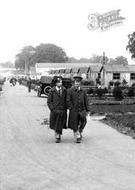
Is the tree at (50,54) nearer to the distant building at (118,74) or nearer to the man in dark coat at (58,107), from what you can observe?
the distant building at (118,74)

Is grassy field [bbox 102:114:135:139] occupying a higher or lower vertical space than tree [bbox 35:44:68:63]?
lower

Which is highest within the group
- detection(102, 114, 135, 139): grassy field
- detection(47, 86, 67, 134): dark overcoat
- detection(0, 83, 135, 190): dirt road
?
detection(47, 86, 67, 134): dark overcoat

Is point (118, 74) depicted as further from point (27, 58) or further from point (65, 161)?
point (27, 58)

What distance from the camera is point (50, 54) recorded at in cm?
16800

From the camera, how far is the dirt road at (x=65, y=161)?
7.05 m

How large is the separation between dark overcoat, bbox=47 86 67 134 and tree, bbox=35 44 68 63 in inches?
6030

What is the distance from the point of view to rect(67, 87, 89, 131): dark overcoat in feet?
39.2

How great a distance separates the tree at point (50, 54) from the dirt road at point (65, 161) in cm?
15216

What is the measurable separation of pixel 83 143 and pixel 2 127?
4209 millimetres

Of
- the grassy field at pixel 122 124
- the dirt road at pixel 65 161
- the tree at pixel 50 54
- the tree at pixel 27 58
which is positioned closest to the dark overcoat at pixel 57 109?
the dirt road at pixel 65 161

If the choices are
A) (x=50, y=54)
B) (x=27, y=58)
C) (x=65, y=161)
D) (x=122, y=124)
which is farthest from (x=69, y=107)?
(x=27, y=58)

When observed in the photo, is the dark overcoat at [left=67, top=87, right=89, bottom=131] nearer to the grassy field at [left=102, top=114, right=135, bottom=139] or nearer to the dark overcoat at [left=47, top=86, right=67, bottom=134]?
the dark overcoat at [left=47, top=86, right=67, bottom=134]

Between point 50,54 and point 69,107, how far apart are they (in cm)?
15676

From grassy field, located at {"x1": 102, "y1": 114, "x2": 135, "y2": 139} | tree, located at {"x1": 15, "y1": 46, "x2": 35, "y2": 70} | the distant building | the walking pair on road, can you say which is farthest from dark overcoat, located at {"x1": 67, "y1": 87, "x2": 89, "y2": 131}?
tree, located at {"x1": 15, "y1": 46, "x2": 35, "y2": 70}
